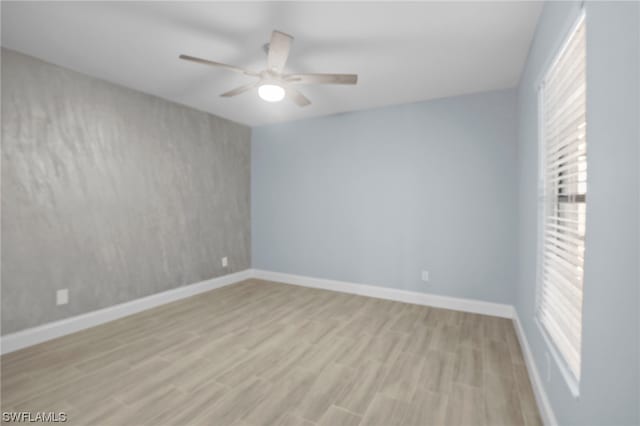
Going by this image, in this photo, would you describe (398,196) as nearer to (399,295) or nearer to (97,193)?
(399,295)

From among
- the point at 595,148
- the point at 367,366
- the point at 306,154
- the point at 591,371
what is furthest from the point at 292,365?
the point at 306,154

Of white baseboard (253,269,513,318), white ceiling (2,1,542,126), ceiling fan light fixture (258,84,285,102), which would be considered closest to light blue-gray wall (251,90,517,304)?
white baseboard (253,269,513,318)

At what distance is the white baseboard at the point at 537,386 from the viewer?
1.51 meters

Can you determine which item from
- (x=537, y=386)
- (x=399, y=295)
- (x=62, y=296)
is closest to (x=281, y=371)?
(x=537, y=386)

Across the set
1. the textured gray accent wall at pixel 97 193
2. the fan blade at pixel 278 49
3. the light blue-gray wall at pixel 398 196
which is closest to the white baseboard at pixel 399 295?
the light blue-gray wall at pixel 398 196

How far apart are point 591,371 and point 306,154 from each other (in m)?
3.90

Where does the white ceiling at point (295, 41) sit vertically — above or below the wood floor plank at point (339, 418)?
above

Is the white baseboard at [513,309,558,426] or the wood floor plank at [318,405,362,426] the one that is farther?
the wood floor plank at [318,405,362,426]

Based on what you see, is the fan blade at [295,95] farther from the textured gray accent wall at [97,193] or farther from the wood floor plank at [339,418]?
the wood floor plank at [339,418]

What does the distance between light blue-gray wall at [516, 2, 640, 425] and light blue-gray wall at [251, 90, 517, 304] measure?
224 cm

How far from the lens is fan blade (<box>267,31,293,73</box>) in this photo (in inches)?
71.1

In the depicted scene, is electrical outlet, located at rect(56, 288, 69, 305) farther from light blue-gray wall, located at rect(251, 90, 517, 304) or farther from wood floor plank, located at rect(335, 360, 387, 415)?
wood floor plank, located at rect(335, 360, 387, 415)

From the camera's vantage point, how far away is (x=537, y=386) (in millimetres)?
1784

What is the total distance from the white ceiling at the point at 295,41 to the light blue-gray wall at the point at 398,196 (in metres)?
0.60
